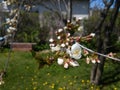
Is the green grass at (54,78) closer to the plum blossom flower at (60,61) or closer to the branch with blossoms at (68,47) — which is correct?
the branch with blossoms at (68,47)

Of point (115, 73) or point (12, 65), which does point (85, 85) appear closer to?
point (115, 73)

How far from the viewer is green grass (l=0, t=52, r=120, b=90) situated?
7.85 metres

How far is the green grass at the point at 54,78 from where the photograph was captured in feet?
25.8

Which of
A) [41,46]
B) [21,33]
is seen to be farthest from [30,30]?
[41,46]

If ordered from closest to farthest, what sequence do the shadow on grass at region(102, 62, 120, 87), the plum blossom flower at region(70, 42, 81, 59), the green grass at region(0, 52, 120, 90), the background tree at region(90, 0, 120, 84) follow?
the plum blossom flower at region(70, 42, 81, 59) < the background tree at region(90, 0, 120, 84) < the green grass at region(0, 52, 120, 90) < the shadow on grass at region(102, 62, 120, 87)

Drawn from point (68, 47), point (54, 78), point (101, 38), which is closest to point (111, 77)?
point (101, 38)

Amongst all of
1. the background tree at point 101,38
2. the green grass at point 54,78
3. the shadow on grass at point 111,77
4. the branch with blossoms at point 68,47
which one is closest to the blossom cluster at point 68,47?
the branch with blossoms at point 68,47

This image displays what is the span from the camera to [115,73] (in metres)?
8.86

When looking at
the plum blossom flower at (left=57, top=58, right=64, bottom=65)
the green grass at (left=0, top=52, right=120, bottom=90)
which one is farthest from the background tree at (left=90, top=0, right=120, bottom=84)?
the plum blossom flower at (left=57, top=58, right=64, bottom=65)

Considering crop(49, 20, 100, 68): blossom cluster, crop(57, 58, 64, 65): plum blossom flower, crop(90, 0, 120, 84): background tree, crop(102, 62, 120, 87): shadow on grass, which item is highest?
crop(49, 20, 100, 68): blossom cluster

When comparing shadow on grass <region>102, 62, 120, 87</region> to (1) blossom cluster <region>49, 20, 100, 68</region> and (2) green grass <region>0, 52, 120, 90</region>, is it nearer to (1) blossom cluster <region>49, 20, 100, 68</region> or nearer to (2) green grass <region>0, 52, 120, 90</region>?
(2) green grass <region>0, 52, 120, 90</region>

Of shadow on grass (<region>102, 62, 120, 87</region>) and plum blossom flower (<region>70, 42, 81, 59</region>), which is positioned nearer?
plum blossom flower (<region>70, 42, 81, 59</region>)

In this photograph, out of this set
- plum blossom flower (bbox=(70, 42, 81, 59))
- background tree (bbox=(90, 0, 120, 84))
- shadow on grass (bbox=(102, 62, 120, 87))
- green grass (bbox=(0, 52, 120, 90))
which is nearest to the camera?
plum blossom flower (bbox=(70, 42, 81, 59))

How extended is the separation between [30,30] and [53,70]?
693 cm
